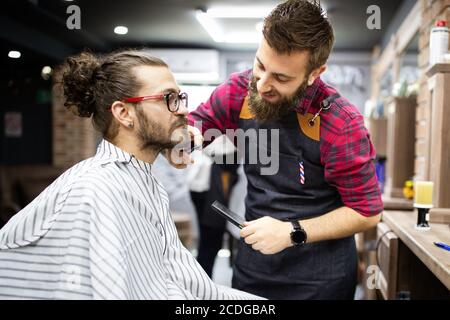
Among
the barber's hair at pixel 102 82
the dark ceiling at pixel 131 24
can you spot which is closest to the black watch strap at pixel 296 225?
the barber's hair at pixel 102 82

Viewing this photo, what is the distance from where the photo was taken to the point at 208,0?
4.07 m

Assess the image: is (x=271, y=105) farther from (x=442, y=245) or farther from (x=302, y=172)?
(x=442, y=245)

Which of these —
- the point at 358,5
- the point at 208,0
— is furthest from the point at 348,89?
the point at 208,0

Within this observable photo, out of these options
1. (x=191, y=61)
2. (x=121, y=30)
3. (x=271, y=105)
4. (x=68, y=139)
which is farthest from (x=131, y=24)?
(x=271, y=105)

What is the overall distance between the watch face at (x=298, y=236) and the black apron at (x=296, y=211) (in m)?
0.17

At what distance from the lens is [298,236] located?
1.38 m

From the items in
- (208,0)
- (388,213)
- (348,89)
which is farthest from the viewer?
(348,89)

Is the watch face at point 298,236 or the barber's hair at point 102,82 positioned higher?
the barber's hair at point 102,82

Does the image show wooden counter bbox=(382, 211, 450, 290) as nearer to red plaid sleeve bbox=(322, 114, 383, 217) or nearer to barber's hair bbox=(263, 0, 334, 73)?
red plaid sleeve bbox=(322, 114, 383, 217)

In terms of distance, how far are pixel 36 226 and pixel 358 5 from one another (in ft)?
12.4

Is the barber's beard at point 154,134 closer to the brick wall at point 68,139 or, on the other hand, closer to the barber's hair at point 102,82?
the barber's hair at point 102,82

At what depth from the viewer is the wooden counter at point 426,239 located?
128 cm
